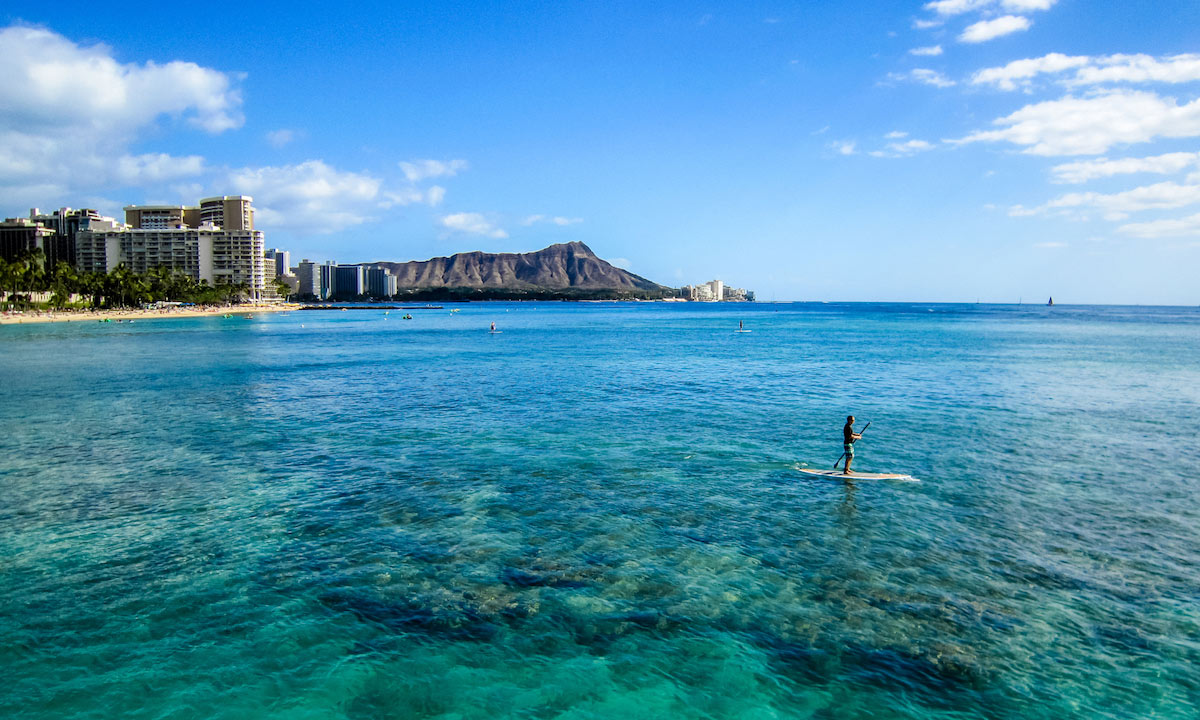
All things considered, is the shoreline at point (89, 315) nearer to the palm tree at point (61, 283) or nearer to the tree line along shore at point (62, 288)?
the palm tree at point (61, 283)

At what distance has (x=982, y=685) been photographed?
1115 centimetres

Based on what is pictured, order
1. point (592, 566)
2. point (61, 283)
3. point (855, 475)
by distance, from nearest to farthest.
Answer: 1. point (592, 566)
2. point (855, 475)
3. point (61, 283)

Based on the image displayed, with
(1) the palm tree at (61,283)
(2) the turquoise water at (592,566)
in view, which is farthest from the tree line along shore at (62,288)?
(2) the turquoise water at (592,566)

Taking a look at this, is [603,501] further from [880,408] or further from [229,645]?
[880,408]

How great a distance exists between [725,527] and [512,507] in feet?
20.6

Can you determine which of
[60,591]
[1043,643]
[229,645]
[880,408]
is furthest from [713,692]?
[880,408]

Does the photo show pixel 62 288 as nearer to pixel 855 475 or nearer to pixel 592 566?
pixel 592 566

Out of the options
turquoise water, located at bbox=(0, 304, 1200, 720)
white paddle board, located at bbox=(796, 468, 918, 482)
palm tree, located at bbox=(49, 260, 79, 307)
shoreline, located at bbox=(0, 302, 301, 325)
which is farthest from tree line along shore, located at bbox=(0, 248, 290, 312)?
white paddle board, located at bbox=(796, 468, 918, 482)

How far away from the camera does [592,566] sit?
15.7 metres

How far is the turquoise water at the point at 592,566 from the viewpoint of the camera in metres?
11.2

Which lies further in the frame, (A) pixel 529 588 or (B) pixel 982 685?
(A) pixel 529 588

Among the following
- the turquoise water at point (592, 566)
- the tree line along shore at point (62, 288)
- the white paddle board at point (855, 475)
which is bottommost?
the turquoise water at point (592, 566)

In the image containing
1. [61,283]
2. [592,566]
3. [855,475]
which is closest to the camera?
[592,566]

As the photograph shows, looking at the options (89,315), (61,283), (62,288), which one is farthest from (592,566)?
(62,288)
